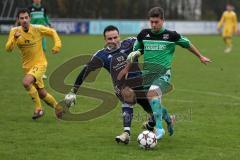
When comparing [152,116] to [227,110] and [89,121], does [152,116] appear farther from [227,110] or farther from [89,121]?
[227,110]

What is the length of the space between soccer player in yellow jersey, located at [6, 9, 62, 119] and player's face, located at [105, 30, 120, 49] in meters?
2.08

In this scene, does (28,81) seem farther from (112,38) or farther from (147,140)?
(147,140)

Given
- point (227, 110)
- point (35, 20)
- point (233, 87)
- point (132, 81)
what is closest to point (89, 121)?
point (132, 81)

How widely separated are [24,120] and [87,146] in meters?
2.70

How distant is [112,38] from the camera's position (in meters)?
9.27

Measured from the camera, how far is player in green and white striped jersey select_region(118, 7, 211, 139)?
9.24m

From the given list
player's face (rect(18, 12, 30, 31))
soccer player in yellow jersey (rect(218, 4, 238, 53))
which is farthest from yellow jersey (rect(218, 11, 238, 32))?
player's face (rect(18, 12, 30, 31))

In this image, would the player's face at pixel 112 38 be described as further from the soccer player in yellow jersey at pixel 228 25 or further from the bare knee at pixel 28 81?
the soccer player in yellow jersey at pixel 228 25

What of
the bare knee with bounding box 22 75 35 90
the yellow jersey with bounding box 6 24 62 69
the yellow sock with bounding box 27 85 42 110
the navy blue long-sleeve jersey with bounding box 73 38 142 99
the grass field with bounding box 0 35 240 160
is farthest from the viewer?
the yellow jersey with bounding box 6 24 62 69

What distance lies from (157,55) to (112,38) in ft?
2.38

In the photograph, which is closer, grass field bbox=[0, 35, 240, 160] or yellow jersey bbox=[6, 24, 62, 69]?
grass field bbox=[0, 35, 240, 160]

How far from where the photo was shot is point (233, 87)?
648 inches

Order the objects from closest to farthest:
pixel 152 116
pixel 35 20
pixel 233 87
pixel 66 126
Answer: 1. pixel 152 116
2. pixel 66 126
3. pixel 233 87
4. pixel 35 20

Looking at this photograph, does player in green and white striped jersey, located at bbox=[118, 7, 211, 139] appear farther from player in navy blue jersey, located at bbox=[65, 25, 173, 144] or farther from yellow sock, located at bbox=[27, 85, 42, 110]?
yellow sock, located at bbox=[27, 85, 42, 110]
